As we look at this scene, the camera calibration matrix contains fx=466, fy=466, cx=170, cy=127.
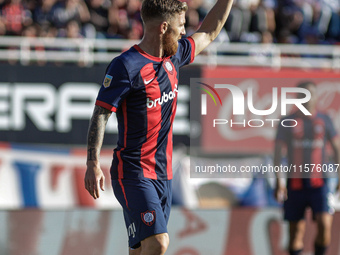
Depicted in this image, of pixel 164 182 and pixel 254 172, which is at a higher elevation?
pixel 164 182

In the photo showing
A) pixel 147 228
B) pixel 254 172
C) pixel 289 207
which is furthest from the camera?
pixel 254 172

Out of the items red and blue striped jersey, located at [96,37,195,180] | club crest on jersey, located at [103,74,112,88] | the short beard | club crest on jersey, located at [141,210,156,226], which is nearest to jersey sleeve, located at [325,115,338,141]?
red and blue striped jersey, located at [96,37,195,180]

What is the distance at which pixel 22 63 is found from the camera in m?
7.70

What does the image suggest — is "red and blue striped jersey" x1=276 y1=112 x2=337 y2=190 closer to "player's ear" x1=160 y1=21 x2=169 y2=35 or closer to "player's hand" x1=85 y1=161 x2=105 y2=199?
"player's ear" x1=160 y1=21 x2=169 y2=35

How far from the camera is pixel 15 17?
9.34 metres

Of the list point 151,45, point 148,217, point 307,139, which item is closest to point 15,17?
point 307,139

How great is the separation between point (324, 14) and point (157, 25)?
8.08 metres

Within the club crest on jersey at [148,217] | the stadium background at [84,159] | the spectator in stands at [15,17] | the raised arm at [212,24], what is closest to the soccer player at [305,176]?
the stadium background at [84,159]

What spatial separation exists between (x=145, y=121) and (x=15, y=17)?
6.85m

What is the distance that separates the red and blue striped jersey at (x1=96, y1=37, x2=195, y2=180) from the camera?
11.0 ft

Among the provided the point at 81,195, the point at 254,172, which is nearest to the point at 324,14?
the point at 254,172

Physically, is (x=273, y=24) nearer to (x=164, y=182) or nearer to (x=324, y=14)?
(x=324, y=14)

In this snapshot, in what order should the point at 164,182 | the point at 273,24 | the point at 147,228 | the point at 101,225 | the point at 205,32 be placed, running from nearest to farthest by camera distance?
the point at 147,228
the point at 164,182
the point at 205,32
the point at 101,225
the point at 273,24

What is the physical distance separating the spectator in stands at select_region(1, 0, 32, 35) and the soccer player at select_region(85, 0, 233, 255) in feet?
20.6
